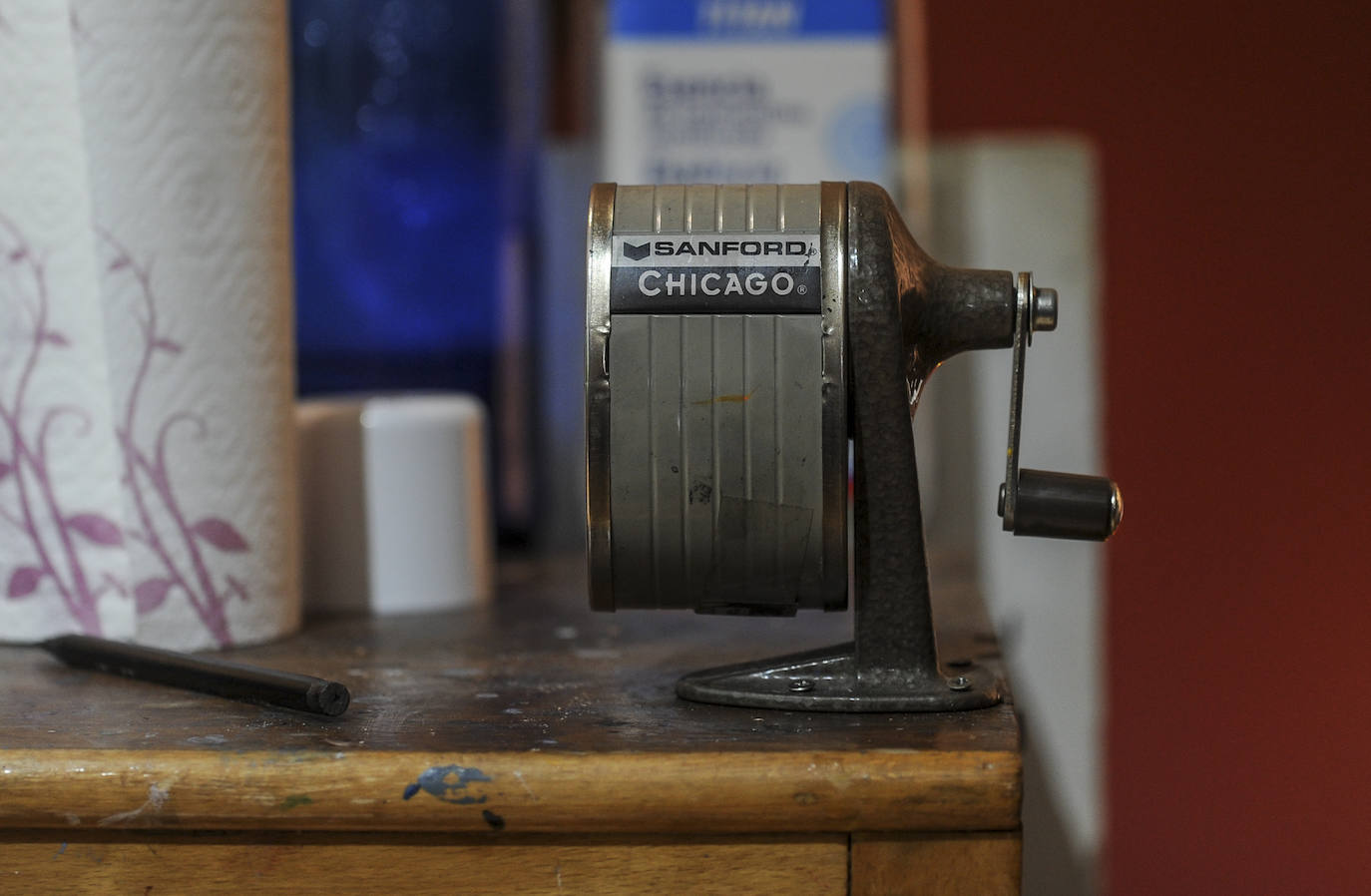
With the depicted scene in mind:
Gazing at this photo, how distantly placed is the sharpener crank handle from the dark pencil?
277 millimetres

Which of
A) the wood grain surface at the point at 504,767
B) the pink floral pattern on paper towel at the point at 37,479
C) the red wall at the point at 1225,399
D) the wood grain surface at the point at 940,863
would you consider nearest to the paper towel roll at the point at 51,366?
the pink floral pattern on paper towel at the point at 37,479

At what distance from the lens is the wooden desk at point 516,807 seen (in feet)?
1.49

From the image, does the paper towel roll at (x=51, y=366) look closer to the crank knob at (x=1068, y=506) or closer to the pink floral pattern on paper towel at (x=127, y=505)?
the pink floral pattern on paper towel at (x=127, y=505)

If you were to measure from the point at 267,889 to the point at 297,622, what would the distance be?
10.5 inches

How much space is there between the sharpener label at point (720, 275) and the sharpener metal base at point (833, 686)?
145 millimetres

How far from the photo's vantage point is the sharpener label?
0.51 meters

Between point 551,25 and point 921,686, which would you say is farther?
point 551,25

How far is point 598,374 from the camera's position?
1.67 feet

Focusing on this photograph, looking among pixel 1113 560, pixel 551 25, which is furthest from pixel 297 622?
pixel 1113 560

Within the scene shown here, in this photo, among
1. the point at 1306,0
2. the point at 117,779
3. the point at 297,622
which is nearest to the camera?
the point at 117,779

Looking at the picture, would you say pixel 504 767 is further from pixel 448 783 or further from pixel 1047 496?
pixel 1047 496

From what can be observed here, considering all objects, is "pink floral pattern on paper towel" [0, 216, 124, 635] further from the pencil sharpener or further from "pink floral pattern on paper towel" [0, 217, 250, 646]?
the pencil sharpener

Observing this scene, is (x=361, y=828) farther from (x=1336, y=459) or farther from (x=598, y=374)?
(x=1336, y=459)

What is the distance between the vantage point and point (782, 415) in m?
0.50
